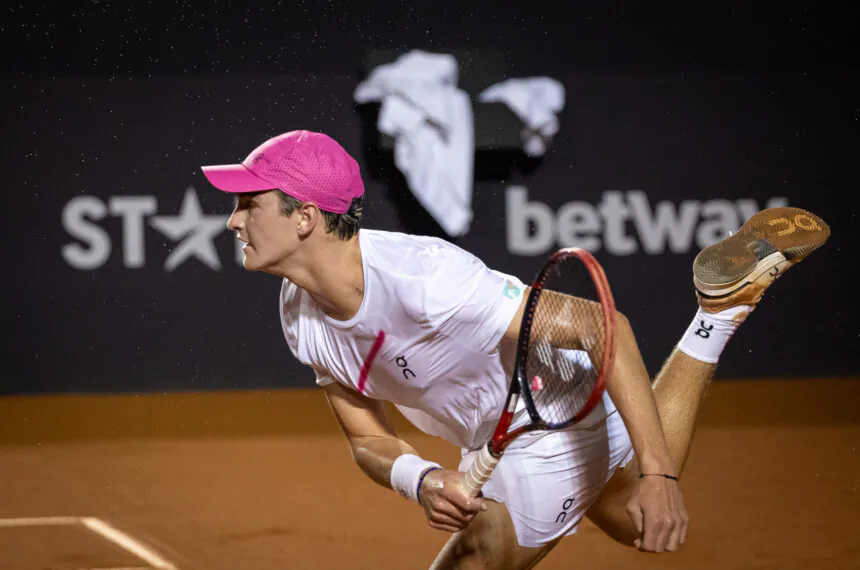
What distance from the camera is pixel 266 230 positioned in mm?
1962

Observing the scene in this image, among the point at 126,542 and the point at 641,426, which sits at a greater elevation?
the point at 641,426

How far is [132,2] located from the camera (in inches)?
219

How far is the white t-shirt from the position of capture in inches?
75.2

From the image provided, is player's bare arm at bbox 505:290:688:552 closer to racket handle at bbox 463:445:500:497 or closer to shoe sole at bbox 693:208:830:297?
racket handle at bbox 463:445:500:497

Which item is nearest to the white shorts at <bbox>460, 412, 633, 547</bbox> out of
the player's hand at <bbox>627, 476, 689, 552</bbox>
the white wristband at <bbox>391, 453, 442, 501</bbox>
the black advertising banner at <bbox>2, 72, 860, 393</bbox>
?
the white wristband at <bbox>391, 453, 442, 501</bbox>

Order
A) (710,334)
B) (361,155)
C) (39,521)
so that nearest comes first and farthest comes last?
(710,334) → (39,521) → (361,155)

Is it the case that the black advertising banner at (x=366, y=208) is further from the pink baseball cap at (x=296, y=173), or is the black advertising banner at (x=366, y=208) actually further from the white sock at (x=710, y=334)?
the pink baseball cap at (x=296, y=173)

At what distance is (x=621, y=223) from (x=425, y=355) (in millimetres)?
3940

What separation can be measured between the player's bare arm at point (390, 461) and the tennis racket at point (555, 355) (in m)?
0.04

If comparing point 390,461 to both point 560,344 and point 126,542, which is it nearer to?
point 560,344

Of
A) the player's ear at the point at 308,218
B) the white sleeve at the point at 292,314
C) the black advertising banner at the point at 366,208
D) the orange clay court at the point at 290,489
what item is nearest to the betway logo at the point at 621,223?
the black advertising banner at the point at 366,208

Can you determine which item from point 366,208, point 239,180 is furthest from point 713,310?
point 366,208

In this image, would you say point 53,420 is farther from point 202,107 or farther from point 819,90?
point 819,90

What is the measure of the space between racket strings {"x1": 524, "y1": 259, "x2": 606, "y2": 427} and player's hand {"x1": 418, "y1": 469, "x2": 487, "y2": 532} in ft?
0.67
